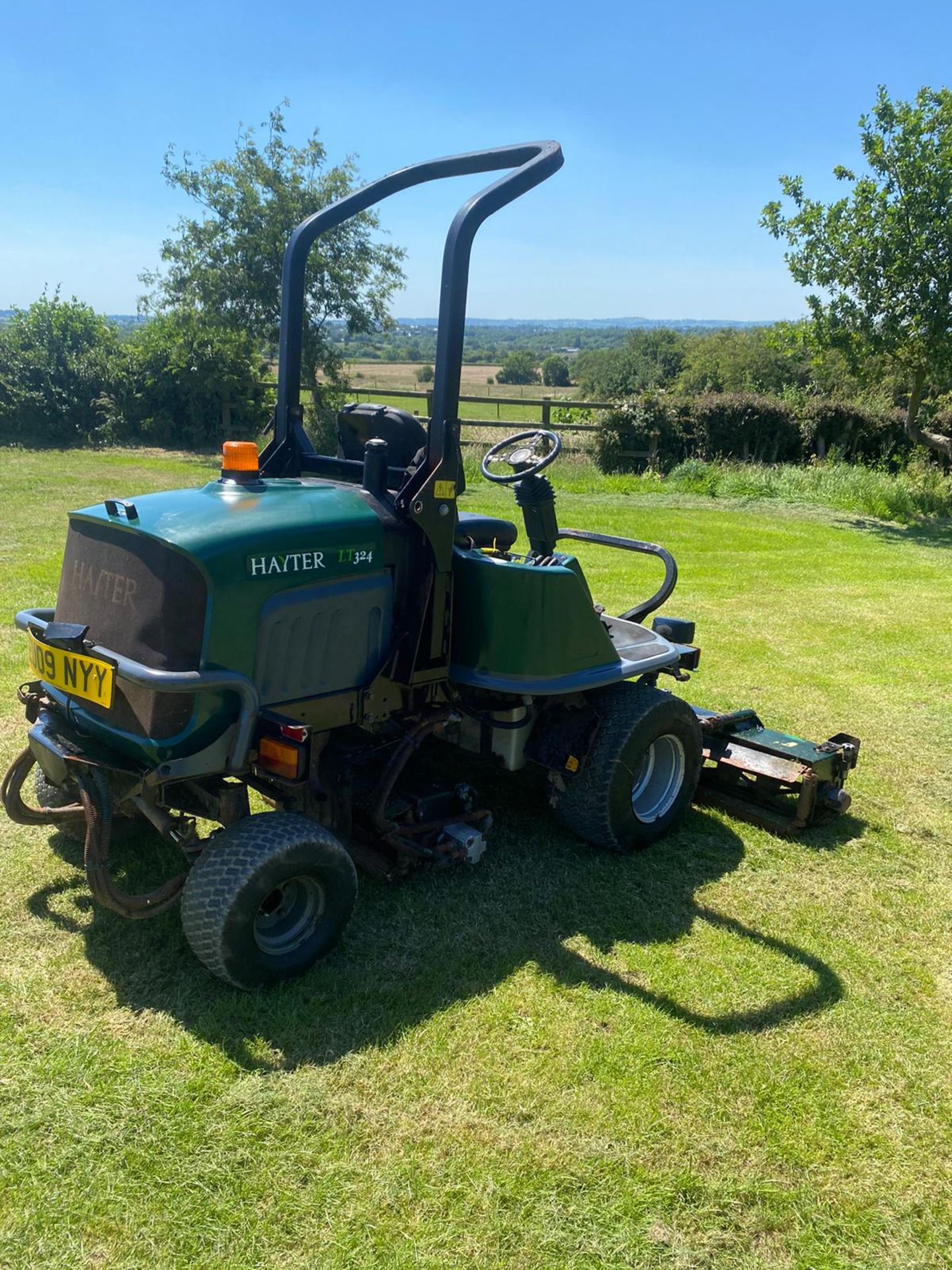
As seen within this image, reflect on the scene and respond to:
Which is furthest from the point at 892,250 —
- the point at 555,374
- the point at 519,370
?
the point at 555,374

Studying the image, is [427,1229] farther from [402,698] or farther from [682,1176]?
[402,698]

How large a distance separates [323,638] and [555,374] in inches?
2556

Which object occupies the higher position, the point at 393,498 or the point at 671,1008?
the point at 393,498

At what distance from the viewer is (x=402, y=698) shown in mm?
3826

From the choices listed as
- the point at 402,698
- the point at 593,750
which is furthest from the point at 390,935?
the point at 593,750

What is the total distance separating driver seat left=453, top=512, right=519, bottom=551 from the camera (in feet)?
15.2

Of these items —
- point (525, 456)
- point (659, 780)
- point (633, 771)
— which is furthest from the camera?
point (659, 780)

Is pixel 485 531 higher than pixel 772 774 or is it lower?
higher

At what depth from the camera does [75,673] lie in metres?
3.23

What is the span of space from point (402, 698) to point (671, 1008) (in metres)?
1.51

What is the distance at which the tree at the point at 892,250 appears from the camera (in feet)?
43.9

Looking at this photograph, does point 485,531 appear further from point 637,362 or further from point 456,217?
point 637,362

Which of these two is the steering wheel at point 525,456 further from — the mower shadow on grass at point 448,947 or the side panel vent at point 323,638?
the mower shadow on grass at point 448,947

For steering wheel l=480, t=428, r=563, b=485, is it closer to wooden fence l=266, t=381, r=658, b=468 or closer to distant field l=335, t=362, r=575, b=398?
distant field l=335, t=362, r=575, b=398
